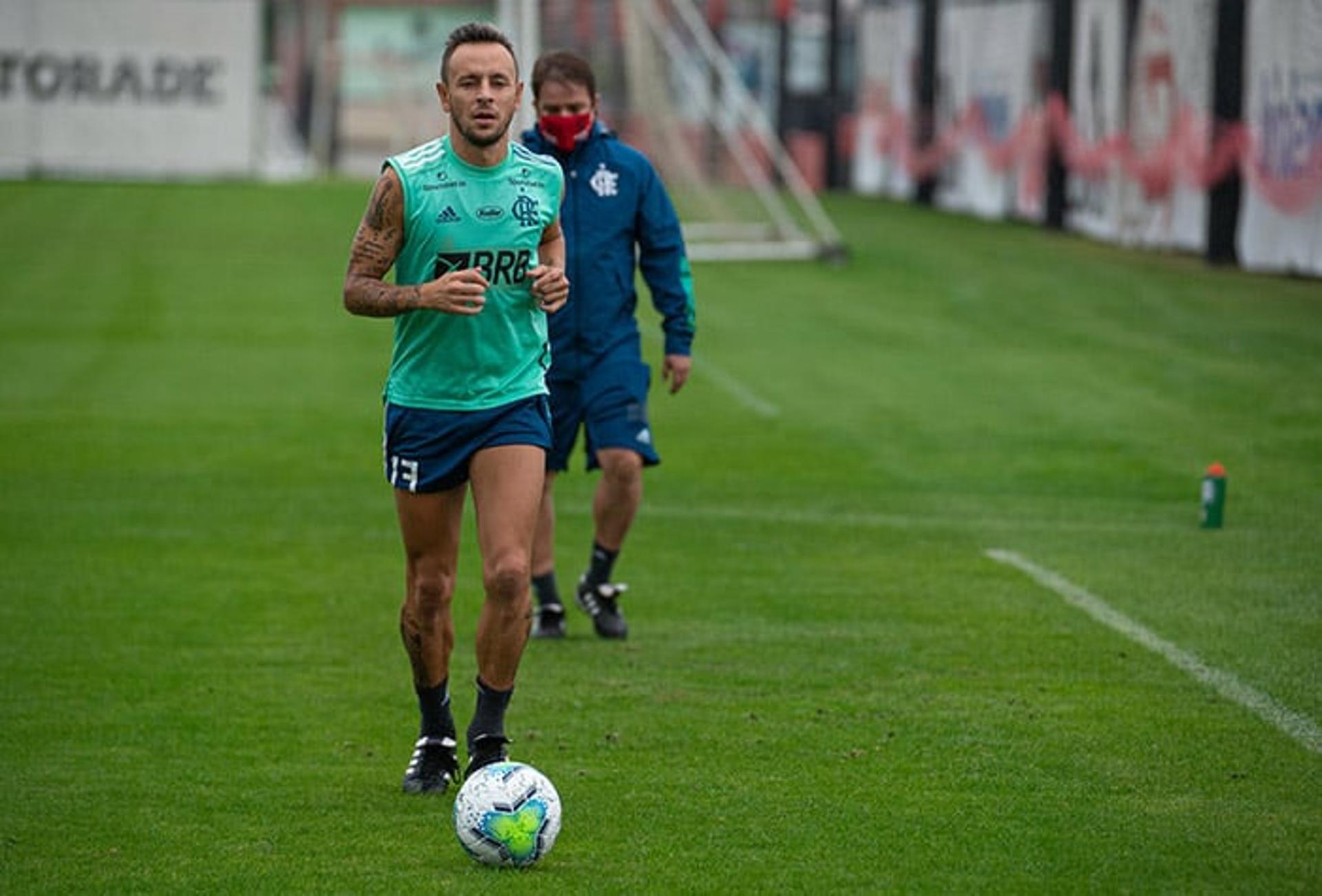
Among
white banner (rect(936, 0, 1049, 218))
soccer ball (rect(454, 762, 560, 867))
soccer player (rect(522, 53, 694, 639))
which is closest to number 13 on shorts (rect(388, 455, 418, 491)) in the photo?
soccer ball (rect(454, 762, 560, 867))

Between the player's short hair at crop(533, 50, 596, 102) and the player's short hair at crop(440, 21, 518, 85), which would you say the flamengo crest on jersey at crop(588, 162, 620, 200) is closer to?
the player's short hair at crop(533, 50, 596, 102)

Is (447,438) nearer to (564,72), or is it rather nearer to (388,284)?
(388,284)

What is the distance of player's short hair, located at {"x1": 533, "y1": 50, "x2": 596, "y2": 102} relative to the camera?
9930 millimetres

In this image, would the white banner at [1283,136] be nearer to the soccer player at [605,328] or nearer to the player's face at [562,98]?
the soccer player at [605,328]

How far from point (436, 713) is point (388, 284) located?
135 cm

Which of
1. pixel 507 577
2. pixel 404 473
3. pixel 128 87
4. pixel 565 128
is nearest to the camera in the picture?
pixel 507 577

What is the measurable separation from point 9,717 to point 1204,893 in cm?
433

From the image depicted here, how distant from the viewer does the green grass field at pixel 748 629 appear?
707 cm

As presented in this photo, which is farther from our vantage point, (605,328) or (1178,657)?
(605,328)

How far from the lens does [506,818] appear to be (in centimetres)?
676

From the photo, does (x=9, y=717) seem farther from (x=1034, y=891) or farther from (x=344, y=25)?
(x=344, y=25)

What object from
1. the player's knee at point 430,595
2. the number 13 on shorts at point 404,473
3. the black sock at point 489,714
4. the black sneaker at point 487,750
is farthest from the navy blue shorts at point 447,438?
the black sneaker at point 487,750

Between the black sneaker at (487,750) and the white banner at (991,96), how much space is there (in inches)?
1211

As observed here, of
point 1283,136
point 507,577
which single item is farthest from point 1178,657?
point 1283,136
